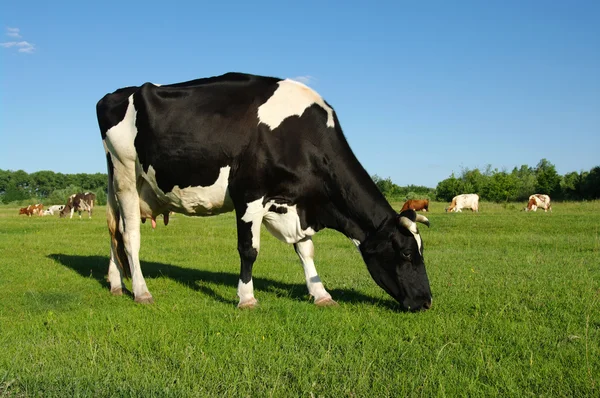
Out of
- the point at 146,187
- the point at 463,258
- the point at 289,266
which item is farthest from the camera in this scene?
the point at 463,258

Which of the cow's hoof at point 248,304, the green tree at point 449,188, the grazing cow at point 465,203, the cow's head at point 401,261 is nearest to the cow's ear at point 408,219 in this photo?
the cow's head at point 401,261

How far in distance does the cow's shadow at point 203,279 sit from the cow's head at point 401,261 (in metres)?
0.29

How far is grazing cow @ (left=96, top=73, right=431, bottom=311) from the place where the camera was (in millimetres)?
6965

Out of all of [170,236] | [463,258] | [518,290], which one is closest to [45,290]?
[518,290]

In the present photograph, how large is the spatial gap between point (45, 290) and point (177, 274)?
8.35 feet

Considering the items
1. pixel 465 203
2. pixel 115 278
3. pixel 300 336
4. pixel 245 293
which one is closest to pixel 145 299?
pixel 115 278

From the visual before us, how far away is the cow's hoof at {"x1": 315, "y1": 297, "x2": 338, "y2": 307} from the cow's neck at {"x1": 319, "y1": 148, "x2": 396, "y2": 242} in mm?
924

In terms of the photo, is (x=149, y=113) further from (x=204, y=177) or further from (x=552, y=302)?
(x=552, y=302)

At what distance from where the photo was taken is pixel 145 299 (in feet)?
25.2

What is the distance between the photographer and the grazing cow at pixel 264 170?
6.96 metres

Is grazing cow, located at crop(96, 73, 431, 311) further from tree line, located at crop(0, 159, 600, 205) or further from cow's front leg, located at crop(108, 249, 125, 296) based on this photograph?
tree line, located at crop(0, 159, 600, 205)

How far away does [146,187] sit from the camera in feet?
27.6

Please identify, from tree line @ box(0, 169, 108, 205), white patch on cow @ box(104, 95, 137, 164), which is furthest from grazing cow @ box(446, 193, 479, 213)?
tree line @ box(0, 169, 108, 205)

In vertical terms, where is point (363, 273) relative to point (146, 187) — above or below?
below
